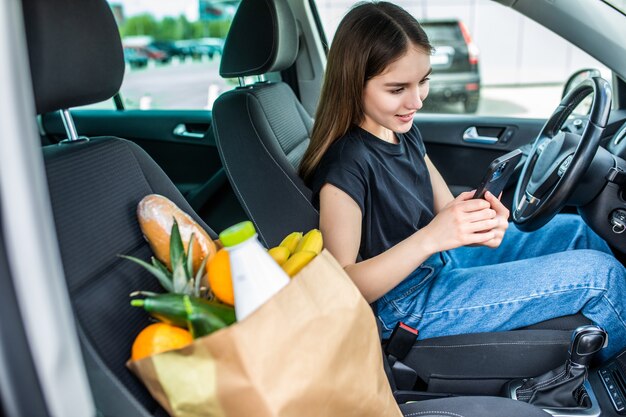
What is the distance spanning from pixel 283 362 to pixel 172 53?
4123 millimetres

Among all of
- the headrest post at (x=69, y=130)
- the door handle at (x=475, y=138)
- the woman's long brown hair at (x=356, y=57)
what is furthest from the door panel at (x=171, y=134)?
the headrest post at (x=69, y=130)

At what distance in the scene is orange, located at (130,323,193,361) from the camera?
2.12 feet

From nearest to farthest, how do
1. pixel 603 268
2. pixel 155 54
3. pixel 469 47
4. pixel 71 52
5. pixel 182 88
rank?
1. pixel 71 52
2. pixel 603 268
3. pixel 182 88
4. pixel 155 54
5. pixel 469 47

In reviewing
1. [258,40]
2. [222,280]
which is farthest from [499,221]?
[258,40]

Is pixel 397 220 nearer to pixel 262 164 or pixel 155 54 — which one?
pixel 262 164

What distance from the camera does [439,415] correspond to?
92 centimetres

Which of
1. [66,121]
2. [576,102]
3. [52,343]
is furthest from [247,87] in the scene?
[52,343]

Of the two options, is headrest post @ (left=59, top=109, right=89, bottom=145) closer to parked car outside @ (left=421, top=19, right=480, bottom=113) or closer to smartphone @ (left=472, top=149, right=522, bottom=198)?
smartphone @ (left=472, top=149, right=522, bottom=198)

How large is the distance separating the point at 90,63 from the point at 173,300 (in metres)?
0.42

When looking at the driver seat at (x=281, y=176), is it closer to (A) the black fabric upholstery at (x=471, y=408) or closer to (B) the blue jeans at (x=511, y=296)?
(B) the blue jeans at (x=511, y=296)

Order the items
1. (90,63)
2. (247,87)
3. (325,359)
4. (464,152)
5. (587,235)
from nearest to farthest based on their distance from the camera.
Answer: (325,359) < (90,63) < (587,235) < (247,87) < (464,152)

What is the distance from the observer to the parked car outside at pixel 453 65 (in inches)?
197

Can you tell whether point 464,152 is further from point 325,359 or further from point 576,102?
point 325,359

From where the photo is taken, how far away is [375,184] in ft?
4.06
